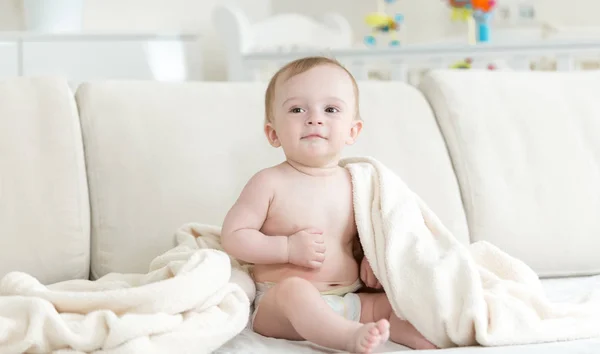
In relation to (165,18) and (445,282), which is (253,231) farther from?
(165,18)

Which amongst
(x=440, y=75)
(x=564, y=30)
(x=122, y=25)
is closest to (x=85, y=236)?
(x=440, y=75)

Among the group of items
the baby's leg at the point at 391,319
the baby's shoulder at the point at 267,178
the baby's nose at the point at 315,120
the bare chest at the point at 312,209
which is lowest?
the baby's leg at the point at 391,319

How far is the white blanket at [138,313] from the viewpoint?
3.97ft

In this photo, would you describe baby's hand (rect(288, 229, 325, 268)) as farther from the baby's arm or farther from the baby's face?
the baby's face

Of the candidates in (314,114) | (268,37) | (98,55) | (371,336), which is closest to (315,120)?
(314,114)

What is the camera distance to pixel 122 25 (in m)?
4.52

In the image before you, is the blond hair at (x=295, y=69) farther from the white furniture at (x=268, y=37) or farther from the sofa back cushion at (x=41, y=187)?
the white furniture at (x=268, y=37)

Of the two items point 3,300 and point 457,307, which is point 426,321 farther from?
point 3,300

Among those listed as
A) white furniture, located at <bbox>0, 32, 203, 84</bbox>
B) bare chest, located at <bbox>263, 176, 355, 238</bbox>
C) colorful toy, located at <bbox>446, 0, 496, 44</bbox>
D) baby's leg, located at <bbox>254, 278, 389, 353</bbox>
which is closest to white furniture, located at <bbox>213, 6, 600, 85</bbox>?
colorful toy, located at <bbox>446, 0, 496, 44</bbox>

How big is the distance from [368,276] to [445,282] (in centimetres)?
18

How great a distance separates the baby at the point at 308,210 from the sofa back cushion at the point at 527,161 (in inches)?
15.8

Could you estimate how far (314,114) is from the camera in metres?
1.52

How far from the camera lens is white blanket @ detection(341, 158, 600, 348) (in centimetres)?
134

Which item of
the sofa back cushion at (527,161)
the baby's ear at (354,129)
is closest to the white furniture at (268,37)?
the sofa back cushion at (527,161)
